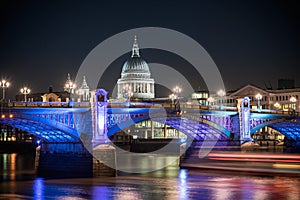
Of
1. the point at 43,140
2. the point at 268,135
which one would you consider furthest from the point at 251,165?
the point at 268,135

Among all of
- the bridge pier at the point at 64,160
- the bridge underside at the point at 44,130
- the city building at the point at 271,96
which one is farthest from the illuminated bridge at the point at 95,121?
the city building at the point at 271,96

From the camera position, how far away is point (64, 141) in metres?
79.6

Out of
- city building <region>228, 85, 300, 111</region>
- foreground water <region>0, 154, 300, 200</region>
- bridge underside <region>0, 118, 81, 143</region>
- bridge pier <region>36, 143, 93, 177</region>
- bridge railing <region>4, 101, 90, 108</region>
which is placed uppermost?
city building <region>228, 85, 300, 111</region>

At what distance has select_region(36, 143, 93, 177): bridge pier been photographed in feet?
236

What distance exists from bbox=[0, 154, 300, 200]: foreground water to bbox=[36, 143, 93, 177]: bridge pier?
4237 millimetres

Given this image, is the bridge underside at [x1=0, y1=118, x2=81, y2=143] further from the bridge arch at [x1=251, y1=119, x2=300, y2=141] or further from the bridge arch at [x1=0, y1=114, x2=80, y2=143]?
the bridge arch at [x1=251, y1=119, x2=300, y2=141]

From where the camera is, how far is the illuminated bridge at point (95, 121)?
70.9m

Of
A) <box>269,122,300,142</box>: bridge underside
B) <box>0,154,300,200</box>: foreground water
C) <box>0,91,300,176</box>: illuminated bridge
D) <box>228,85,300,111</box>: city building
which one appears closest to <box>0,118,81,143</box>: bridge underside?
<box>0,91,300,176</box>: illuminated bridge

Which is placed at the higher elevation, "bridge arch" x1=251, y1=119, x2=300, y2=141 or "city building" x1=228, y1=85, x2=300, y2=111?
"city building" x1=228, y1=85, x2=300, y2=111

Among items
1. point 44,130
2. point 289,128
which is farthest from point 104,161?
point 289,128

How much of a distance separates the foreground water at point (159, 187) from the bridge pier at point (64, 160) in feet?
13.9

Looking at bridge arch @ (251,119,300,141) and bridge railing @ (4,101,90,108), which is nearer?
bridge railing @ (4,101,90,108)

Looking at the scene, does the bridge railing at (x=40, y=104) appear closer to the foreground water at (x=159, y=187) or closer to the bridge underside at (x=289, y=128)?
the foreground water at (x=159, y=187)

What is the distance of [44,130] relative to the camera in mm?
77438
